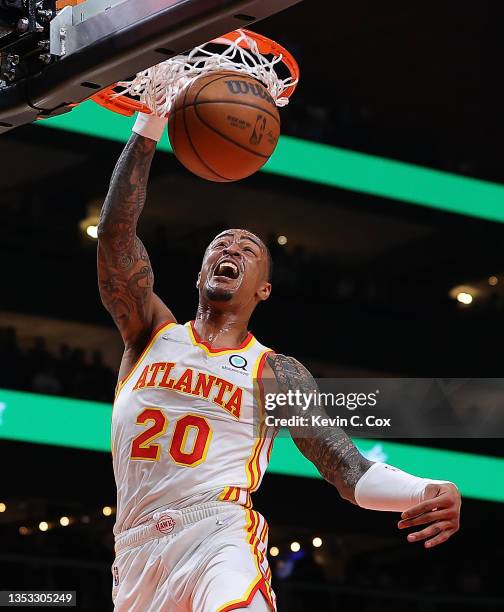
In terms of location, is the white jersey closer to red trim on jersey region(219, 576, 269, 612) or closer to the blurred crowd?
red trim on jersey region(219, 576, 269, 612)

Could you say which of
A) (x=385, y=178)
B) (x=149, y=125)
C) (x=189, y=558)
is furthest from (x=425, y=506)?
(x=385, y=178)

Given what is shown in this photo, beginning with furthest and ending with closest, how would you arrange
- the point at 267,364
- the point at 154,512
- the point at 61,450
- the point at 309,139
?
the point at 309,139, the point at 61,450, the point at 267,364, the point at 154,512

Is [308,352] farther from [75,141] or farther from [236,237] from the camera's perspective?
[236,237]

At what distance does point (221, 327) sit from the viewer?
192 inches

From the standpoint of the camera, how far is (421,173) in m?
13.6

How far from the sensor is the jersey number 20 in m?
4.46

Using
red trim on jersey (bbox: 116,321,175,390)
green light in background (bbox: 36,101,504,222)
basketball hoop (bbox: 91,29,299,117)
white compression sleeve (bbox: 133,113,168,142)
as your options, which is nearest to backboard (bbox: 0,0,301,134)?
basketball hoop (bbox: 91,29,299,117)

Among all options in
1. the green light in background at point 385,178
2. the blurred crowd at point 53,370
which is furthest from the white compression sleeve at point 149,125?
the green light in background at point 385,178

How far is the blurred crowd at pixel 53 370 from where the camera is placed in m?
11.4

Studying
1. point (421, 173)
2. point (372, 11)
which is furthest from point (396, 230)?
point (372, 11)

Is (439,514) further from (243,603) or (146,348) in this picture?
(146,348)

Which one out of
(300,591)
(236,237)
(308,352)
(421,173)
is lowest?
(300,591)

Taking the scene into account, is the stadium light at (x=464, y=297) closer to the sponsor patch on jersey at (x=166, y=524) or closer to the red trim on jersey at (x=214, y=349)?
the red trim on jersey at (x=214, y=349)

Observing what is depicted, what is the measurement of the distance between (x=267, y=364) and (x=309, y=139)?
8492 mm
